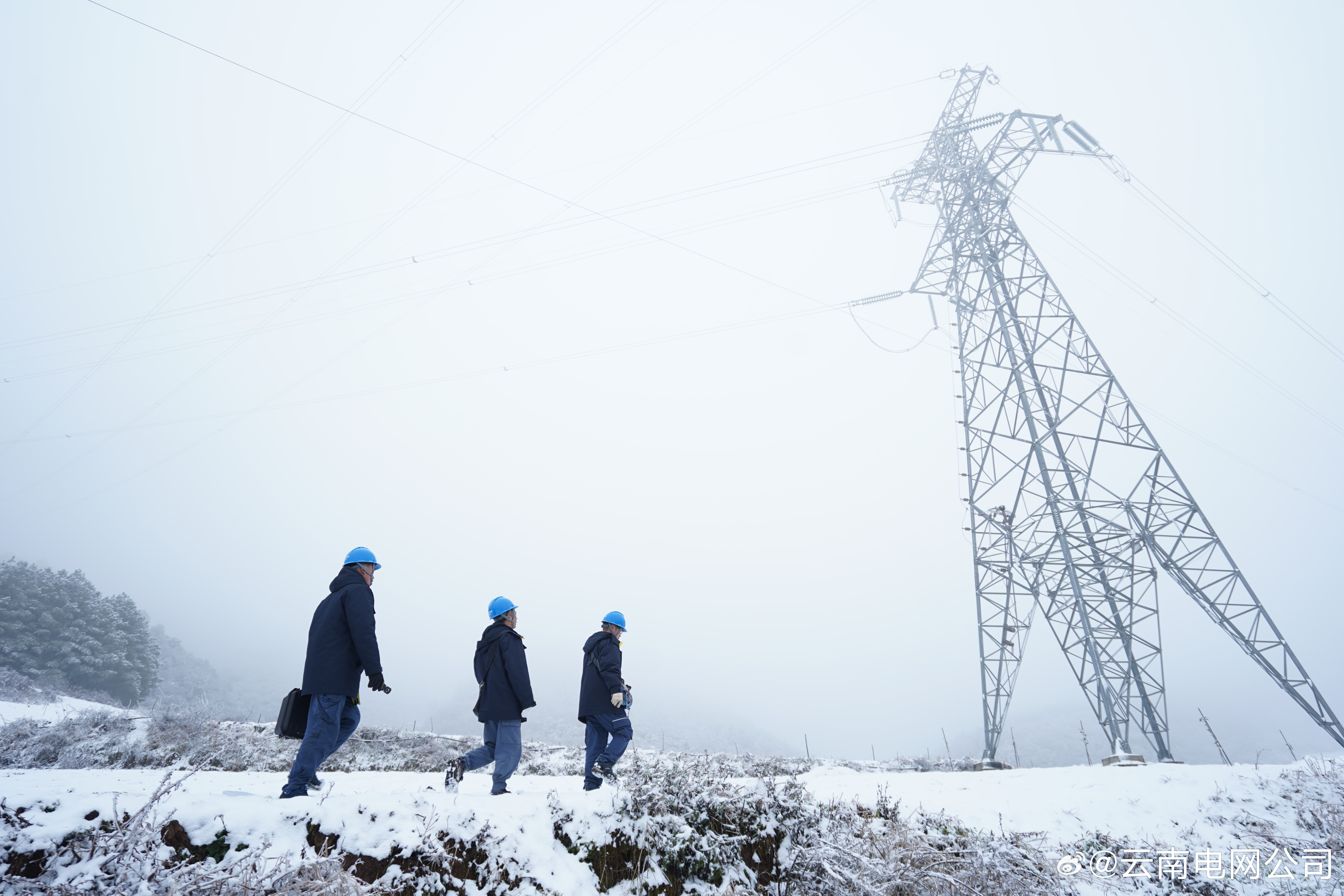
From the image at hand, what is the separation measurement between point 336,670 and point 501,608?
171 cm

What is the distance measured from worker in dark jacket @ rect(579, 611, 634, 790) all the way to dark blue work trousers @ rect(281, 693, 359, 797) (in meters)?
2.16

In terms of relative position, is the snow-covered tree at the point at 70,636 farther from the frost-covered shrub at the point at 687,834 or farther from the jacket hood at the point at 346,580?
the frost-covered shrub at the point at 687,834

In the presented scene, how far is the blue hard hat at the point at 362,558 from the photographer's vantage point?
5.30 m

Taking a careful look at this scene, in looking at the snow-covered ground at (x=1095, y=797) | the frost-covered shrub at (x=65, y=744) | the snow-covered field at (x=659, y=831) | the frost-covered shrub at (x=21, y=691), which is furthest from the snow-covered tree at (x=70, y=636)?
the snow-covered ground at (x=1095, y=797)

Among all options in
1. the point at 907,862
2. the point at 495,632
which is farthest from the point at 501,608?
the point at 907,862

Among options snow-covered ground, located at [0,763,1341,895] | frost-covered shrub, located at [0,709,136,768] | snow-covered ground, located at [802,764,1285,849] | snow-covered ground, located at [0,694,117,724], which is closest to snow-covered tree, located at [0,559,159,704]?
snow-covered ground, located at [0,694,117,724]

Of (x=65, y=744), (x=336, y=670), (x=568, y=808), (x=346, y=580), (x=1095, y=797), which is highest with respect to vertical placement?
(x=346, y=580)

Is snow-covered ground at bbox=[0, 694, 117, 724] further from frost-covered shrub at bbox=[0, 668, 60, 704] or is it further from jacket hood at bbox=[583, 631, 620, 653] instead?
jacket hood at bbox=[583, 631, 620, 653]

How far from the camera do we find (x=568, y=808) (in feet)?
15.5

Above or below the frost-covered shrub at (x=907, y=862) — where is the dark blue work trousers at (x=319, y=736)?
above

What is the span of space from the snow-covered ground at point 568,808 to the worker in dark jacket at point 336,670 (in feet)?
1.22

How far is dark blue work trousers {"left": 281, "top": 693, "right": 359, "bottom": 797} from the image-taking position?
441cm

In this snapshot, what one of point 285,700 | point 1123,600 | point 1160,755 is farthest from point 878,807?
point 1123,600

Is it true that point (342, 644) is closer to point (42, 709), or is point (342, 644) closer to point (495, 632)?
point (495, 632)
